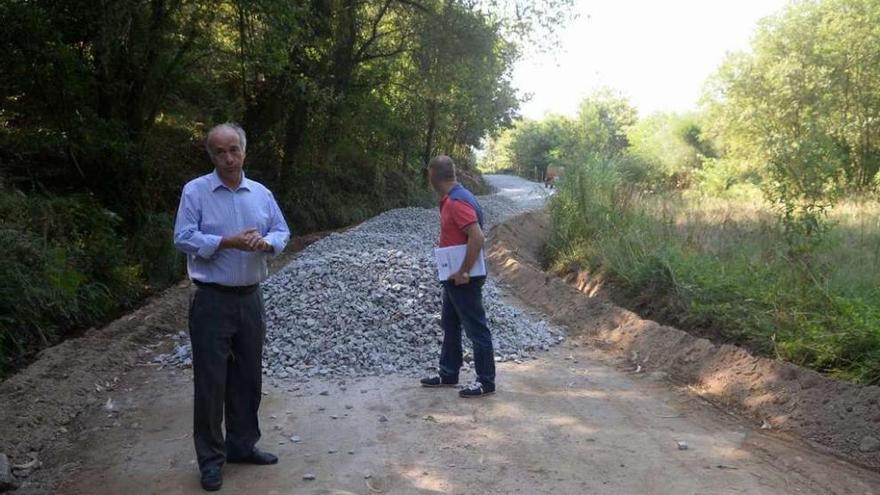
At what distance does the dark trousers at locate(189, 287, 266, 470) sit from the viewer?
372 cm

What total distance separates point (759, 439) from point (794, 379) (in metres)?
0.75

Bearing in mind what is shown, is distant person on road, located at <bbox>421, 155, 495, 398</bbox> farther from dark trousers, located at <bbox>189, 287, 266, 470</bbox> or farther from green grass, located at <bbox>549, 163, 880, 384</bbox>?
green grass, located at <bbox>549, 163, 880, 384</bbox>

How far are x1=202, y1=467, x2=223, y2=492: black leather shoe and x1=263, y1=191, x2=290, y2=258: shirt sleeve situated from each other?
1258 mm

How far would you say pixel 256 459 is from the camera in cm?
405

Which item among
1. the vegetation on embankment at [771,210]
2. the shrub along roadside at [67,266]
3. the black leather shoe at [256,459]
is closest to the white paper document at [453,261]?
the black leather shoe at [256,459]

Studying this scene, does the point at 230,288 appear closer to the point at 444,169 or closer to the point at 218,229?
the point at 218,229

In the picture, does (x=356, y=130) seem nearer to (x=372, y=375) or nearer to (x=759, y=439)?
(x=372, y=375)

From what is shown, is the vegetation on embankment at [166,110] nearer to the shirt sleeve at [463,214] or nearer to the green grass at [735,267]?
the shirt sleeve at [463,214]

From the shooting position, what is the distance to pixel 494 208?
25.2 metres

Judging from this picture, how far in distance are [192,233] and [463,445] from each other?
2160 mm

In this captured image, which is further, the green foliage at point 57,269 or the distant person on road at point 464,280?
the green foliage at point 57,269

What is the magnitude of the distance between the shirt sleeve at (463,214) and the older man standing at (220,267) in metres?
1.63

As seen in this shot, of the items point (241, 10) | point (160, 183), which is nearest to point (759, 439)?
point (241, 10)

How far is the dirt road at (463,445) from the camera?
148 inches
